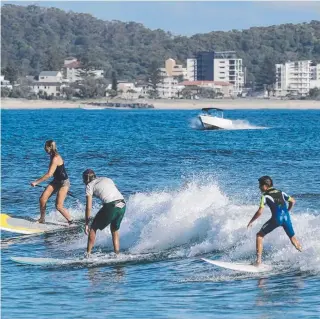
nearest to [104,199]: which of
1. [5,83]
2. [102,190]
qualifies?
[102,190]

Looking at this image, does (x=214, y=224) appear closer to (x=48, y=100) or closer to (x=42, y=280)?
(x=42, y=280)

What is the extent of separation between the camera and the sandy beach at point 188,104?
18200cm

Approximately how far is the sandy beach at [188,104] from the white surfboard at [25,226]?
157 metres

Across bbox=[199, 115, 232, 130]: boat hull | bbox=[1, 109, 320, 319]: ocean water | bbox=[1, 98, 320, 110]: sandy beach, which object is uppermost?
bbox=[1, 109, 320, 319]: ocean water

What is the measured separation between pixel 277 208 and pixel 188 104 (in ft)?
563

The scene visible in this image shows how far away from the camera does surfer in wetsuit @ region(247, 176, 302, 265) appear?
590 inches

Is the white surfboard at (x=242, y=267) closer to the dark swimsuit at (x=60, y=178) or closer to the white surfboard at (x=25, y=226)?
the dark swimsuit at (x=60, y=178)

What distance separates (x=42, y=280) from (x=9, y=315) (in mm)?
2316

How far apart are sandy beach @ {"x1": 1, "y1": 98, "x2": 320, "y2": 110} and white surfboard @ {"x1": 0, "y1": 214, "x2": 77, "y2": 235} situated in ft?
514

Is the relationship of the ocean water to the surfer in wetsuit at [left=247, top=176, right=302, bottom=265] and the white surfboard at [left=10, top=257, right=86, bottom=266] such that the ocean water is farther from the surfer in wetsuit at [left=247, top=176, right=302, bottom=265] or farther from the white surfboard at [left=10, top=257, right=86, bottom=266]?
the surfer in wetsuit at [left=247, top=176, right=302, bottom=265]

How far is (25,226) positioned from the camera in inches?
794

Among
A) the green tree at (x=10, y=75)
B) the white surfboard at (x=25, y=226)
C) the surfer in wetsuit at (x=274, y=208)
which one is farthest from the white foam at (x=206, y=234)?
the green tree at (x=10, y=75)

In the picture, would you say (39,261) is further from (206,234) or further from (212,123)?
(212,123)

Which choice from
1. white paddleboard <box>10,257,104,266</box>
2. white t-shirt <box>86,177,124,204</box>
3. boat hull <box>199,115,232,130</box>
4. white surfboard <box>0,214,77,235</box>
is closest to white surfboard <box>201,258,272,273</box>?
white t-shirt <box>86,177,124,204</box>
